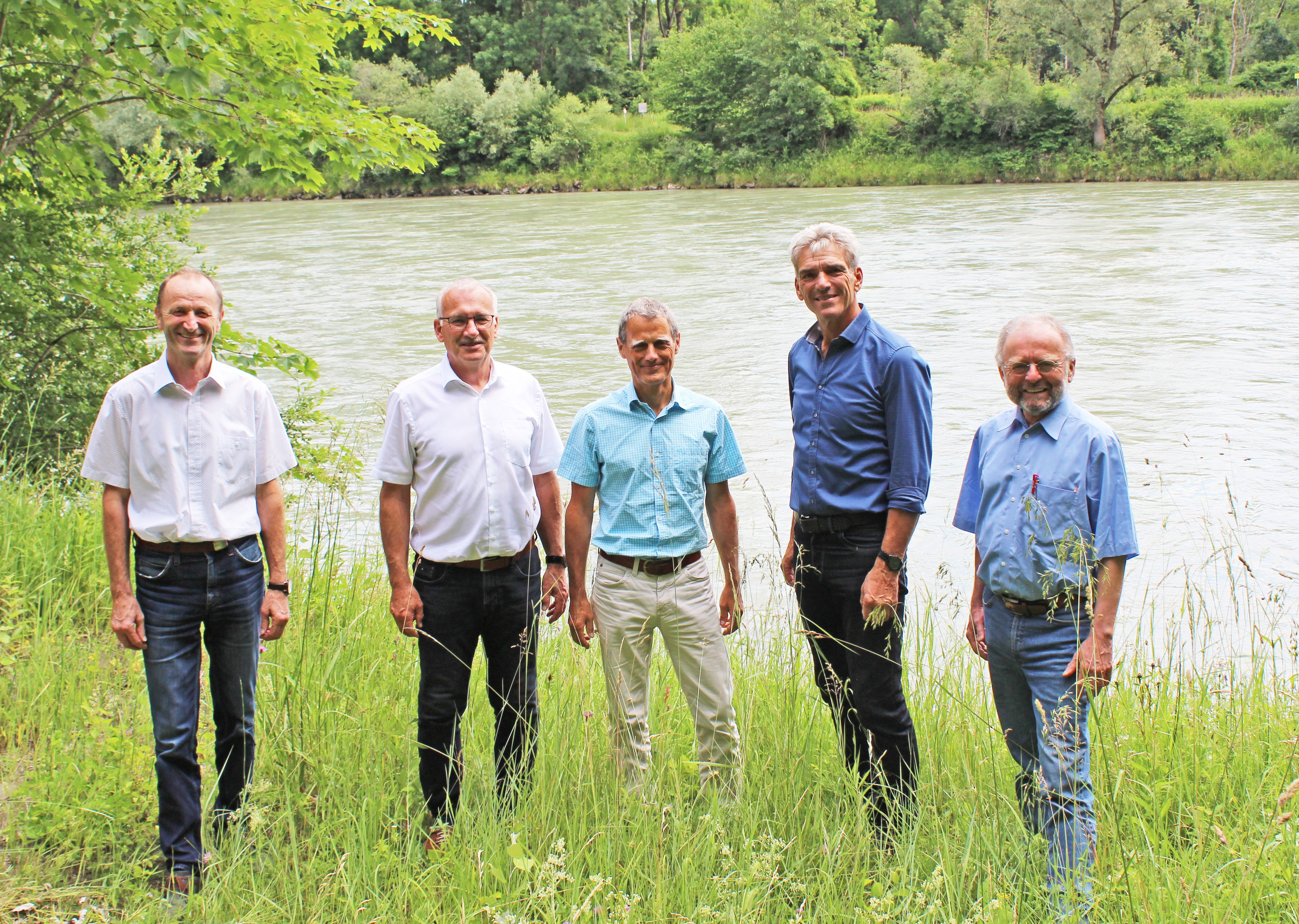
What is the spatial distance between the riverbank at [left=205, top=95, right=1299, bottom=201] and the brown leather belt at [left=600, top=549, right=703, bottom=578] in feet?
116

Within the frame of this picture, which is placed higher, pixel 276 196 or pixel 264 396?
pixel 276 196

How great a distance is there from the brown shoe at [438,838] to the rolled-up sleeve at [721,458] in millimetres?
1254

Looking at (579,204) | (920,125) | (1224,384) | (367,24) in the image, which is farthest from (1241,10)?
(367,24)

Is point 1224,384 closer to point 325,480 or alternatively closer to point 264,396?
point 325,480

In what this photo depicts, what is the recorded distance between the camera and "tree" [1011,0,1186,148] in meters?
42.9

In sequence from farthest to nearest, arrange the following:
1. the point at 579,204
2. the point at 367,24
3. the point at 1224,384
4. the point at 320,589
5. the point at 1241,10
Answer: the point at 1241,10 < the point at 579,204 < the point at 1224,384 < the point at 367,24 < the point at 320,589

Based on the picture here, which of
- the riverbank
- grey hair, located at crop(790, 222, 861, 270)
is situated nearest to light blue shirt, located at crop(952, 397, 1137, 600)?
grey hair, located at crop(790, 222, 861, 270)

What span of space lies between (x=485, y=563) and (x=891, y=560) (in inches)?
47.0

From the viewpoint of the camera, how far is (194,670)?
327 cm

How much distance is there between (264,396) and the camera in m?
3.38

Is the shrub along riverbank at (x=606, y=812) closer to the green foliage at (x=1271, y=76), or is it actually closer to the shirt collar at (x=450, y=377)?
the shirt collar at (x=450, y=377)

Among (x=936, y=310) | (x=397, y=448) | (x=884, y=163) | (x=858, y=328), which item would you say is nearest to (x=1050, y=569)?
(x=858, y=328)

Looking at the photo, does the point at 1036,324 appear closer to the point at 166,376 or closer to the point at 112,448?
the point at 166,376

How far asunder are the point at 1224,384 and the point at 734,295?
8785 millimetres
